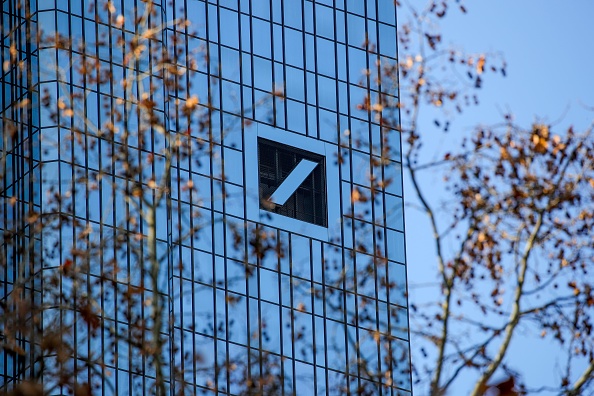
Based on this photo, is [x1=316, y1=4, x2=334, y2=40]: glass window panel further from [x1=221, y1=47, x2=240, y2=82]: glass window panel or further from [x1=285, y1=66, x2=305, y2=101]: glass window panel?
[x1=221, y1=47, x2=240, y2=82]: glass window panel

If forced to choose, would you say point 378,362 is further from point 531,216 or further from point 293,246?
point 531,216

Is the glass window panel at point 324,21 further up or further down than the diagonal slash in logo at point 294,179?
further up

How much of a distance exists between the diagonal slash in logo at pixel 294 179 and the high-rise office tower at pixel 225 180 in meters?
0.10

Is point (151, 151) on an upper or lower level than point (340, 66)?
lower

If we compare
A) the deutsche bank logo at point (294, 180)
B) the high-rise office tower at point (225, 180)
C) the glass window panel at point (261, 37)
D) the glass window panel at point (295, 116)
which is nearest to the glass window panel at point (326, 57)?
the high-rise office tower at point (225, 180)

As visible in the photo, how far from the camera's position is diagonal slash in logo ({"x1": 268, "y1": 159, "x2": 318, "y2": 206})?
97.8m

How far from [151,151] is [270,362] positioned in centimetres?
1316

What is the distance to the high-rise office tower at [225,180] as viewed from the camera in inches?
3280

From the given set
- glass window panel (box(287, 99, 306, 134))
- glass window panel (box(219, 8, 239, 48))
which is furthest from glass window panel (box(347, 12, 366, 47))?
glass window panel (box(219, 8, 239, 48))

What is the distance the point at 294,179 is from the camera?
3903 inches

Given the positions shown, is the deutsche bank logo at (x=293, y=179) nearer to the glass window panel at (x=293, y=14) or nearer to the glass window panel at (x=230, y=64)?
the glass window panel at (x=230, y=64)

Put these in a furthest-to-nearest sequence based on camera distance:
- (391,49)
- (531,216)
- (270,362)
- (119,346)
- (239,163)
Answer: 1. (391,49)
2. (239,163)
3. (270,362)
4. (119,346)
5. (531,216)

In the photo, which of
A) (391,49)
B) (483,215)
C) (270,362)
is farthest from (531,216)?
(391,49)

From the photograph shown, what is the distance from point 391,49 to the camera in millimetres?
102625
